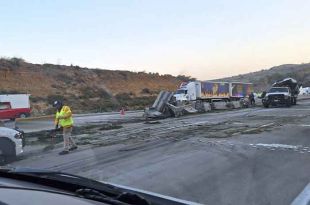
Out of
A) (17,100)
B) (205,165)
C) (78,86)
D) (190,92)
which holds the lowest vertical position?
(205,165)

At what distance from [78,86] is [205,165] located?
67.5 metres

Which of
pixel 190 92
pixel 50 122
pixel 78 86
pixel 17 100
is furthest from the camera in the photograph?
pixel 78 86

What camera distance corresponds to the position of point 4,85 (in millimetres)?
67812

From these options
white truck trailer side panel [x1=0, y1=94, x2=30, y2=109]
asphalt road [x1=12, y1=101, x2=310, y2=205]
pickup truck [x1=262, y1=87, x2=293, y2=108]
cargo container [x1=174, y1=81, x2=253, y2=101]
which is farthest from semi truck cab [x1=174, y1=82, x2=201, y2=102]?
asphalt road [x1=12, y1=101, x2=310, y2=205]

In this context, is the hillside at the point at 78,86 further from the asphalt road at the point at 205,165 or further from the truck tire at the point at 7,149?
the truck tire at the point at 7,149

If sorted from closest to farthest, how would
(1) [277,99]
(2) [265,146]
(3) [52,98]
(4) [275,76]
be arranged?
(2) [265,146], (1) [277,99], (3) [52,98], (4) [275,76]

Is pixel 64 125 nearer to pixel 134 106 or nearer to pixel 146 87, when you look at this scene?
pixel 134 106

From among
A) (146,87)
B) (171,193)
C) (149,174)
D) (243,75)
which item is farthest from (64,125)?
(243,75)

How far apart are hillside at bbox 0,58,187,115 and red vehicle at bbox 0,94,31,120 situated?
8142mm

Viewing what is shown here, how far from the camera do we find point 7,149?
51.0ft

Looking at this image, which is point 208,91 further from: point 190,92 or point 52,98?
point 52,98

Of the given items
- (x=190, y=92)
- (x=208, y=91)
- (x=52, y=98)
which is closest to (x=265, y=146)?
(x=190, y=92)

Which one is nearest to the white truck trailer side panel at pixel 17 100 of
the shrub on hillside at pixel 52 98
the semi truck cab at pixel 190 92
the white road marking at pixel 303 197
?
the semi truck cab at pixel 190 92

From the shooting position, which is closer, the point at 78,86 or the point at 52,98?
the point at 52,98
